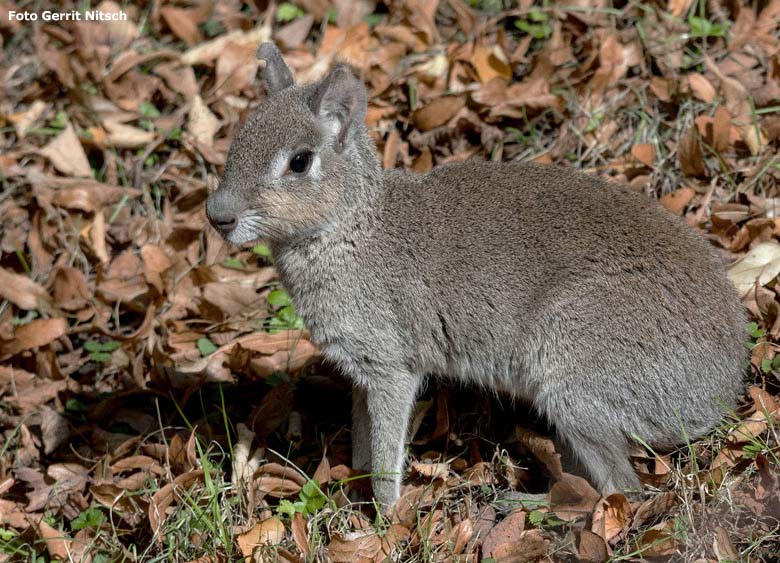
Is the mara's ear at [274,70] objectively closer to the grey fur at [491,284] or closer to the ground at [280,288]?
the grey fur at [491,284]

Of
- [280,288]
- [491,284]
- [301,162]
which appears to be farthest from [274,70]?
[280,288]

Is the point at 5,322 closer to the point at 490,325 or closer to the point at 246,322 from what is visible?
the point at 246,322

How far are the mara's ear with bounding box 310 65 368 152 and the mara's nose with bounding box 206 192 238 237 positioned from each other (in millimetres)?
610

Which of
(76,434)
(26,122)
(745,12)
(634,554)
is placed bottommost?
(76,434)

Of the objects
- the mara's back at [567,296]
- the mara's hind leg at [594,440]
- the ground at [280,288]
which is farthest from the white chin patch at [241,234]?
the mara's hind leg at [594,440]

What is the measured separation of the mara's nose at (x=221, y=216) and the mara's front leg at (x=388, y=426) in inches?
40.9

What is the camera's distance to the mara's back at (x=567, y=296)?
13.7 feet

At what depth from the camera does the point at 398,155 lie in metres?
6.41

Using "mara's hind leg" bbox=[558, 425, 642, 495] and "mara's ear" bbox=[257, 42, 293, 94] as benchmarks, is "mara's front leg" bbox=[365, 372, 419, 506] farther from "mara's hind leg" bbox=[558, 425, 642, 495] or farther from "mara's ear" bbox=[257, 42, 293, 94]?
"mara's ear" bbox=[257, 42, 293, 94]

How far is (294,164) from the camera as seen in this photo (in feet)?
14.1

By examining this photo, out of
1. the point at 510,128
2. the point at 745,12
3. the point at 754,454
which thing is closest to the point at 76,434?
the point at 510,128

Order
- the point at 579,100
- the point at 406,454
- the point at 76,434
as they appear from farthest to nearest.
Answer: the point at 579,100
the point at 76,434
the point at 406,454

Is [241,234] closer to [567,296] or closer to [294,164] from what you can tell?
[294,164]

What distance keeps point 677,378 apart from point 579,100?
2.61 meters
